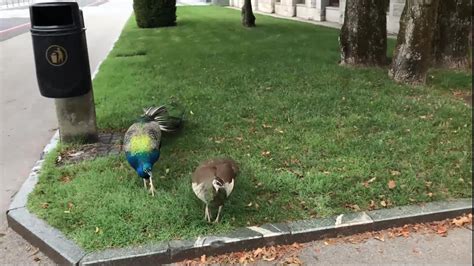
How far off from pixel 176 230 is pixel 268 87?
461 cm

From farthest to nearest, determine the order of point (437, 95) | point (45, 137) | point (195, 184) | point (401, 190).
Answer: point (437, 95), point (45, 137), point (401, 190), point (195, 184)

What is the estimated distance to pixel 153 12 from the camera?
19188 millimetres

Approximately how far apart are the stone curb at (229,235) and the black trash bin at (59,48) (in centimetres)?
154

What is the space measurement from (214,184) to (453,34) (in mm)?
6935

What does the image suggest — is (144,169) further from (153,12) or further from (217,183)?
(153,12)

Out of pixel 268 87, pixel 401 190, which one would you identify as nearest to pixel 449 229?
pixel 401 190

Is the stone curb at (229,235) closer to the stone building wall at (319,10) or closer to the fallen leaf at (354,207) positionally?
the fallen leaf at (354,207)

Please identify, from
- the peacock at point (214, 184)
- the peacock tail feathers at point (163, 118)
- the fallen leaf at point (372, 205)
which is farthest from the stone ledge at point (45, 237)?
the fallen leaf at point (372, 205)

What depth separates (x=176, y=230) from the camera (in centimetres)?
378

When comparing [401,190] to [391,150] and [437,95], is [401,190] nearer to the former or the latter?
[391,150]

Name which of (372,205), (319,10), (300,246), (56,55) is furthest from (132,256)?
(319,10)

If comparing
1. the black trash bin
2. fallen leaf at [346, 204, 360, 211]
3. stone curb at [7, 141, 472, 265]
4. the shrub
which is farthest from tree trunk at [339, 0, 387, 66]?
the shrub

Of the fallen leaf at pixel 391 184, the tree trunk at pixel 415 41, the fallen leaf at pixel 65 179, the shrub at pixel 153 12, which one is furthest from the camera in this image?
the shrub at pixel 153 12

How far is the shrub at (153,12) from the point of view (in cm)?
1908
